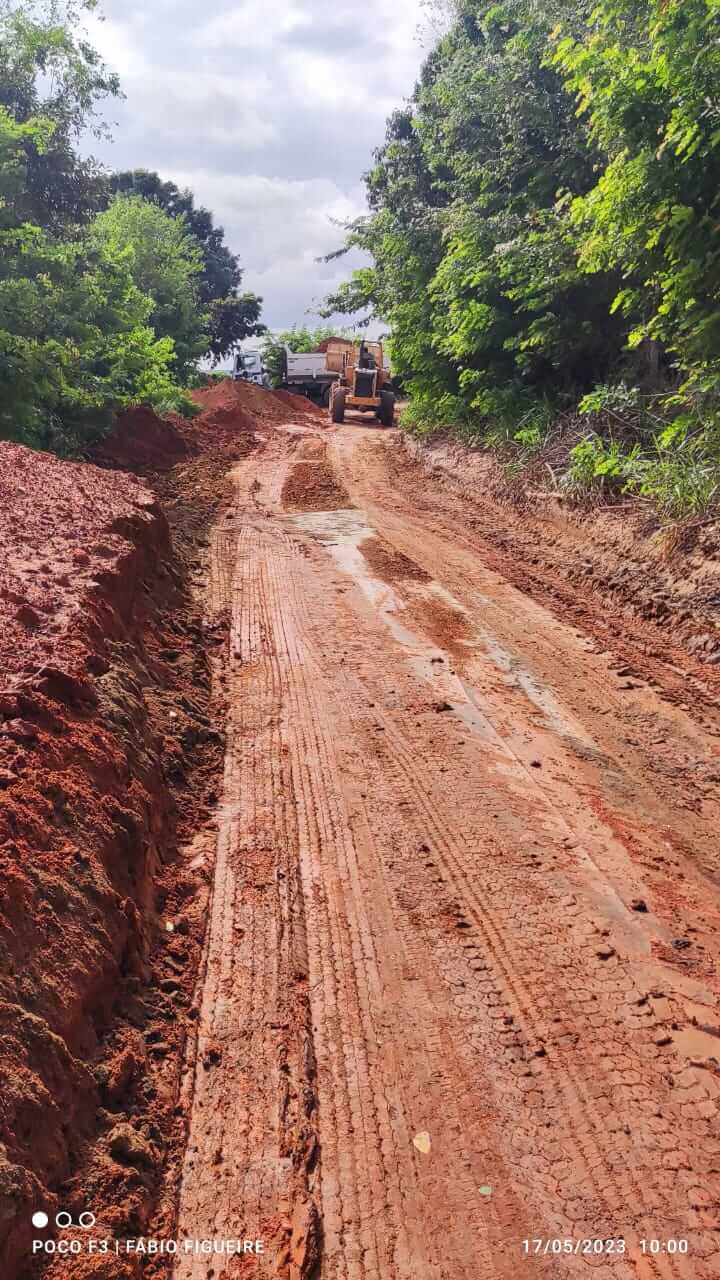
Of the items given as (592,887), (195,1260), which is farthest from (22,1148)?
(592,887)

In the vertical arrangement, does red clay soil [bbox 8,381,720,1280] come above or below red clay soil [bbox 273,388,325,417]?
below

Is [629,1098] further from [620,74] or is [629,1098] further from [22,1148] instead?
[620,74]

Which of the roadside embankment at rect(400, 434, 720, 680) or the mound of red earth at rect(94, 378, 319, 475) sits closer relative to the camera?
the roadside embankment at rect(400, 434, 720, 680)

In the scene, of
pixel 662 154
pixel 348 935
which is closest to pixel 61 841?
pixel 348 935

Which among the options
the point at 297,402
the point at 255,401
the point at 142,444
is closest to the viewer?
the point at 142,444

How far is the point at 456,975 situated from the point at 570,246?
Result: 995 cm

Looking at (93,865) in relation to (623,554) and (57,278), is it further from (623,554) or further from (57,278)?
(57,278)

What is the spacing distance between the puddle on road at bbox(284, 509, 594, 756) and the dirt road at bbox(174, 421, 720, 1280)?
0.13ft

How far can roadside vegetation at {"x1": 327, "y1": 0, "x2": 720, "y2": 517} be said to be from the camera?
7207 mm

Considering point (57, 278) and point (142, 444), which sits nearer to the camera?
point (57, 278)

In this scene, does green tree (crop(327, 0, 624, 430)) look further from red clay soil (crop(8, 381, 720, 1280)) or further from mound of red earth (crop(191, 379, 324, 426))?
mound of red earth (crop(191, 379, 324, 426))

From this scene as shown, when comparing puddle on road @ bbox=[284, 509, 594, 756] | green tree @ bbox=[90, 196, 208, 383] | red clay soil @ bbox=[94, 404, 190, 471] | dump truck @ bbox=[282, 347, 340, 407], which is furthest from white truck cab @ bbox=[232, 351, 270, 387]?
puddle on road @ bbox=[284, 509, 594, 756]

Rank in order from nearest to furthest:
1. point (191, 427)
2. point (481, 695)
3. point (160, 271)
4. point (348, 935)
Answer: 1. point (348, 935)
2. point (481, 695)
3. point (191, 427)
4. point (160, 271)

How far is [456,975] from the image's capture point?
328 cm
